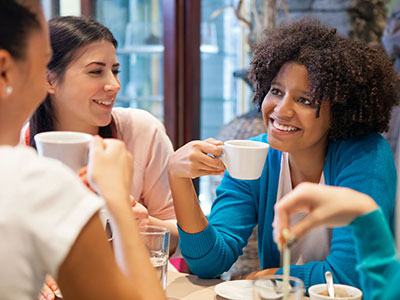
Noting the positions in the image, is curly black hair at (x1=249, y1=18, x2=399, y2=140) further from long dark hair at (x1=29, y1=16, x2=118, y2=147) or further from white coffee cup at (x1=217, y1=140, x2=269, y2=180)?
long dark hair at (x1=29, y1=16, x2=118, y2=147)

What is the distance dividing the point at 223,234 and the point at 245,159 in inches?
15.7

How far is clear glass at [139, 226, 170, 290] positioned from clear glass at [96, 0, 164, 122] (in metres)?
2.34

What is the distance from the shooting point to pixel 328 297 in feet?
3.39

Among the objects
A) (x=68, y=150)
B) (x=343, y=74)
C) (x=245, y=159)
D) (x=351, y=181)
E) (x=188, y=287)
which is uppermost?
(x=343, y=74)

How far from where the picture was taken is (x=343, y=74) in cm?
162

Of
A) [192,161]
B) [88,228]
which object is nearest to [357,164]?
[192,161]

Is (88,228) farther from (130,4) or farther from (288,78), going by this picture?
(130,4)

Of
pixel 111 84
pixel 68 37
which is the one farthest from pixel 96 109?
pixel 68 37

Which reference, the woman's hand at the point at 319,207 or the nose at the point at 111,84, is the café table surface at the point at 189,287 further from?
the nose at the point at 111,84

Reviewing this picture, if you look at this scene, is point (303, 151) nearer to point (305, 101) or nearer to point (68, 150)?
point (305, 101)

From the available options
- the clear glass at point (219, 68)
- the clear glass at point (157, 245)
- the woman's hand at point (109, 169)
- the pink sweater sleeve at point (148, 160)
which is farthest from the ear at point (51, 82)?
the clear glass at point (219, 68)

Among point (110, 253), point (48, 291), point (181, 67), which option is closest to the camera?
point (110, 253)

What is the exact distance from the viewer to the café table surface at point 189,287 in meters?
1.28

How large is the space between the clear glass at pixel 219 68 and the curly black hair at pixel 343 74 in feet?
6.21
